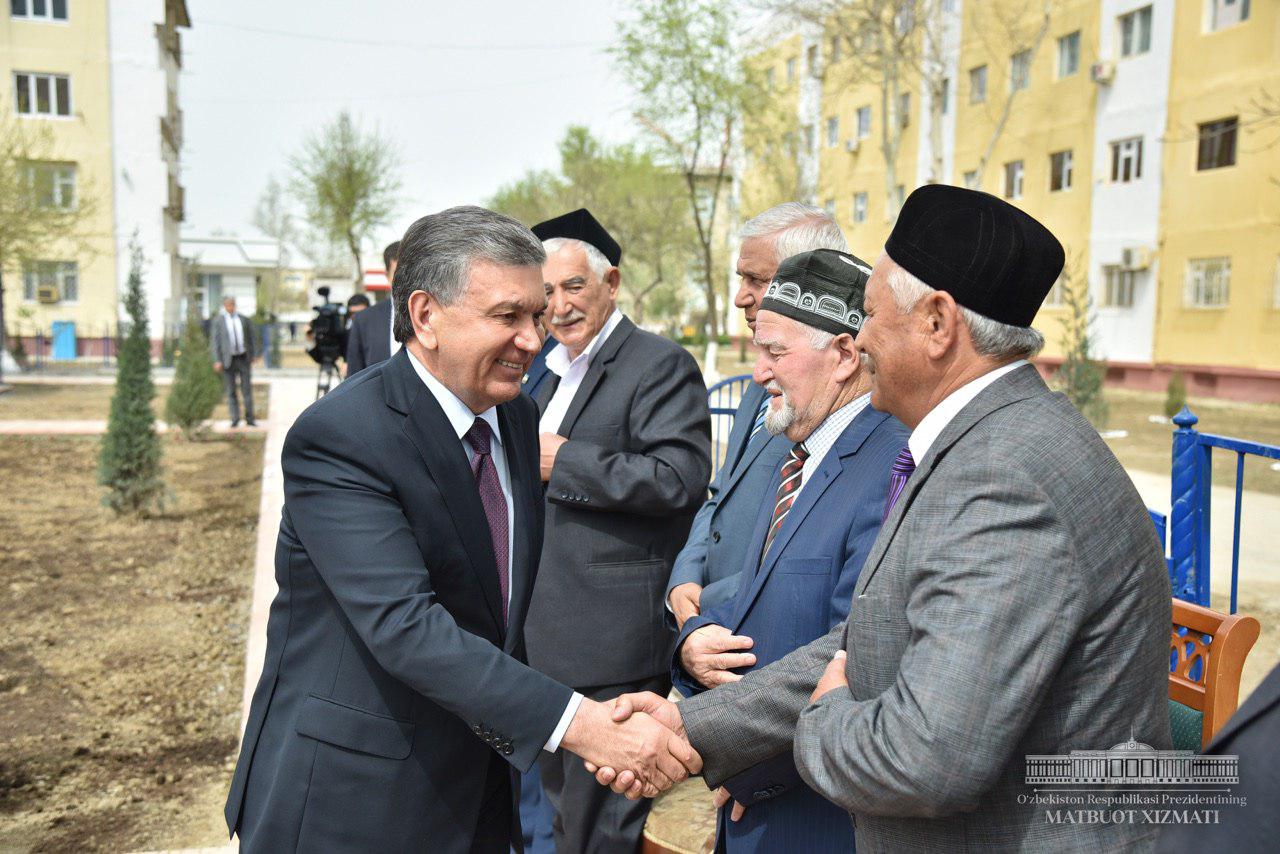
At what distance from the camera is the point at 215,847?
3789mm

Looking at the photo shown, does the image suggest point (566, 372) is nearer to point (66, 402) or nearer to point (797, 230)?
point (797, 230)

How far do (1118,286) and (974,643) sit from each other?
25.8m

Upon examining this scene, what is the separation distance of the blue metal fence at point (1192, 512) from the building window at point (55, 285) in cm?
3426

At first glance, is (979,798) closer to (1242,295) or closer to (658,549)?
(658,549)

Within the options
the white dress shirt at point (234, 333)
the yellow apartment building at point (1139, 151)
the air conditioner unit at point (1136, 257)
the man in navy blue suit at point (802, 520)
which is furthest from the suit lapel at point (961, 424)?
the air conditioner unit at point (1136, 257)

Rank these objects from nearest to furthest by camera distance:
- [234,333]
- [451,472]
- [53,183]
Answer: [451,472] → [234,333] → [53,183]

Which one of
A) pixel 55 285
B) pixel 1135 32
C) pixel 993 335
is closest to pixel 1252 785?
pixel 993 335

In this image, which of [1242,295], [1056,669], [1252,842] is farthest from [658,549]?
[1242,295]

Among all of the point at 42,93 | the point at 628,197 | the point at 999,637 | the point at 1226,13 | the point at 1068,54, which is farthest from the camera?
the point at 628,197

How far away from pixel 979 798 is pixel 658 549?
201 cm

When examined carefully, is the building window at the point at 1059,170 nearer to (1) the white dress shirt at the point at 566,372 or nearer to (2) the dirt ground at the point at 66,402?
(2) the dirt ground at the point at 66,402

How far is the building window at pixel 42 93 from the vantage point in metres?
32.3

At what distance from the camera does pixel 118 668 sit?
5.69 meters

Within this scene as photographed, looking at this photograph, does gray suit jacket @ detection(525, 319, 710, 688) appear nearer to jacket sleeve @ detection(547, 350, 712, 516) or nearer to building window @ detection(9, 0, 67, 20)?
jacket sleeve @ detection(547, 350, 712, 516)
